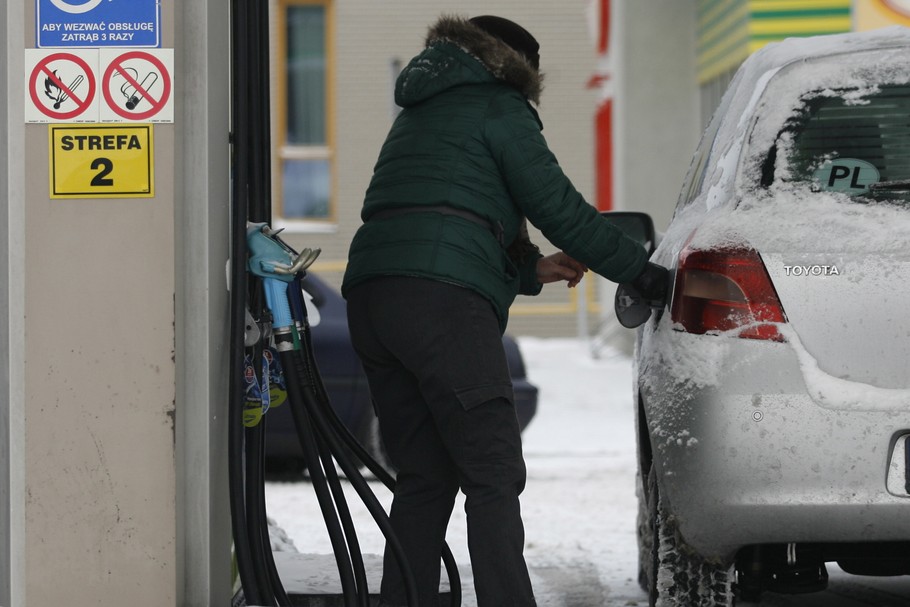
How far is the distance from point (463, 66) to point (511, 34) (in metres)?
0.18

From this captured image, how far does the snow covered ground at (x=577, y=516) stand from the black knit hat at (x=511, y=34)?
1927mm

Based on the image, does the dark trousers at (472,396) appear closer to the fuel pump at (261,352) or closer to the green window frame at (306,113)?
the fuel pump at (261,352)

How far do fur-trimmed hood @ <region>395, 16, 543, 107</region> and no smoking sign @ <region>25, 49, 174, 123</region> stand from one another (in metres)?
0.62

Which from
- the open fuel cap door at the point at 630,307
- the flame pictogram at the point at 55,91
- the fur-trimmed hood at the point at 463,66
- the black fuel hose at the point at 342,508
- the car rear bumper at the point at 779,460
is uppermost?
the fur-trimmed hood at the point at 463,66

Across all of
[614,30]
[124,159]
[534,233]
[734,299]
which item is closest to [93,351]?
[124,159]

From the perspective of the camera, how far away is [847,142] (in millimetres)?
3941

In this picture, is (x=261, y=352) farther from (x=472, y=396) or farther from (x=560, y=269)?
(x=560, y=269)

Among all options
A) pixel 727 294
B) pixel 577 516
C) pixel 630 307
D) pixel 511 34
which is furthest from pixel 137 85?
pixel 577 516

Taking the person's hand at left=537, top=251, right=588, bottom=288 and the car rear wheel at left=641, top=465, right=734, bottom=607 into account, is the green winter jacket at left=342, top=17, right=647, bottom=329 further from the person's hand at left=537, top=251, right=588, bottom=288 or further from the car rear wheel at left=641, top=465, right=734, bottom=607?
the car rear wheel at left=641, top=465, right=734, bottom=607

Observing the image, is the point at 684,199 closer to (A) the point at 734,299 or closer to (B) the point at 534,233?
(A) the point at 734,299

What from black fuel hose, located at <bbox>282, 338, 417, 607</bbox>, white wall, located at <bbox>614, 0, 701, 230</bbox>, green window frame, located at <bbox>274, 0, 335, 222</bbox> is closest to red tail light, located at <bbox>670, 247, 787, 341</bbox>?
black fuel hose, located at <bbox>282, 338, 417, 607</bbox>

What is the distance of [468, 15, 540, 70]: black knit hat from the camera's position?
13.3ft

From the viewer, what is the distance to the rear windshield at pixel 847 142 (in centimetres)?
386

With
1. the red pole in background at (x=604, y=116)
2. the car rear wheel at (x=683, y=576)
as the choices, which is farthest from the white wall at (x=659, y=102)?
the car rear wheel at (x=683, y=576)
